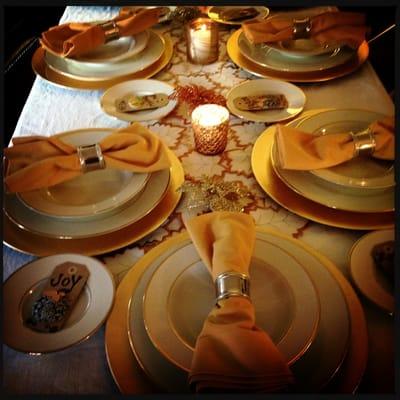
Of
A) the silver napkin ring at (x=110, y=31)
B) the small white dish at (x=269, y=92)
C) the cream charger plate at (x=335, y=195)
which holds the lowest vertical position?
the cream charger plate at (x=335, y=195)

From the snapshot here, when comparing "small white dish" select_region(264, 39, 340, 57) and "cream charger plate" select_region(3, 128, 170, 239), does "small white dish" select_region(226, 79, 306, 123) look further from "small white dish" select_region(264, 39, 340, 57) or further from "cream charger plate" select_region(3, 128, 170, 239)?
"cream charger plate" select_region(3, 128, 170, 239)

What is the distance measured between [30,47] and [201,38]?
1.75ft

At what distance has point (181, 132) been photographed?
0.81 meters

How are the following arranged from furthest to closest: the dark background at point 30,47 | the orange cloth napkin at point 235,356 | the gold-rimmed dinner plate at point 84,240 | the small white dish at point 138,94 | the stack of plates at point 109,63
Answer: the dark background at point 30,47 < the stack of plates at point 109,63 < the small white dish at point 138,94 < the gold-rimmed dinner plate at point 84,240 < the orange cloth napkin at point 235,356

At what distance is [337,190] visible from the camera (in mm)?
644

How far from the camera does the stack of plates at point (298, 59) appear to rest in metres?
0.92

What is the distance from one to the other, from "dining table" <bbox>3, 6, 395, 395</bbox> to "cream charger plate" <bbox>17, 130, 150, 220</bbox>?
64mm

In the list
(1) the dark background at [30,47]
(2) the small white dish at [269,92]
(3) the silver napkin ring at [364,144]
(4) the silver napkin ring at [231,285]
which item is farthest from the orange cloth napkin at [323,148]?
(1) the dark background at [30,47]

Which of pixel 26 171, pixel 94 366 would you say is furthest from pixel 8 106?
pixel 94 366

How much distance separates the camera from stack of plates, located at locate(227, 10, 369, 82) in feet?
3.01

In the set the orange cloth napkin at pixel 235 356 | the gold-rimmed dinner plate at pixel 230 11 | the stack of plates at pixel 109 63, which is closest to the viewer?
the orange cloth napkin at pixel 235 356

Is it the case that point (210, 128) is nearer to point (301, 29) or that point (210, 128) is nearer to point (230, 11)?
point (301, 29)

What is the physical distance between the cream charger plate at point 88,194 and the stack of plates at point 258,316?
101mm

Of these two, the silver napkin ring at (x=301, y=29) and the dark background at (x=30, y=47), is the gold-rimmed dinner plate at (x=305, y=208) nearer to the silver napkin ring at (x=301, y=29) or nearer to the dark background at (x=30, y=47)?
the silver napkin ring at (x=301, y=29)
